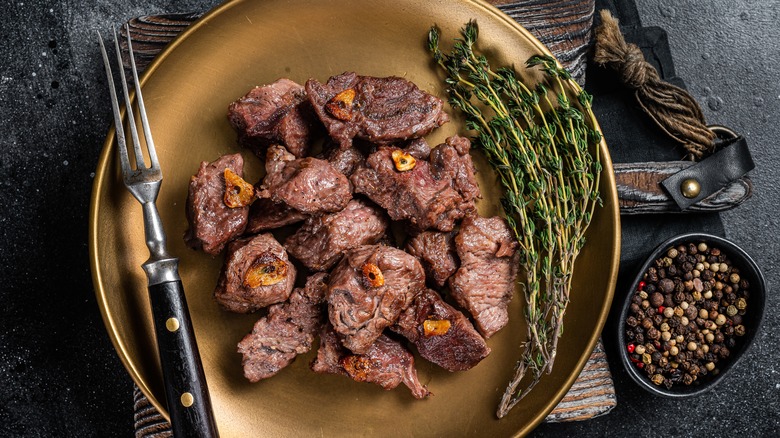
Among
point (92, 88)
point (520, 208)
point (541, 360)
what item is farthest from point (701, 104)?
point (92, 88)

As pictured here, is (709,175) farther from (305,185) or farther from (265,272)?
(265,272)

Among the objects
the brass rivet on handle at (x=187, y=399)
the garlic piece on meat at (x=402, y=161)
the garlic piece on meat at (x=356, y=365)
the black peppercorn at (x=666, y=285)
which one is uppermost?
the garlic piece on meat at (x=402, y=161)

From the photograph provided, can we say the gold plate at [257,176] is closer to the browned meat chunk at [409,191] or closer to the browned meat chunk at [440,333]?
the browned meat chunk at [440,333]

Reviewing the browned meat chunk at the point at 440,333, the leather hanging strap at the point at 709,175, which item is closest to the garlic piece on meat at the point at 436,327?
the browned meat chunk at the point at 440,333

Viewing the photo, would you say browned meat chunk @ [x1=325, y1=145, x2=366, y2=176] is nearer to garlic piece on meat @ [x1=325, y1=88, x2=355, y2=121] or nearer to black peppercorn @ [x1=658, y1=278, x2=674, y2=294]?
garlic piece on meat @ [x1=325, y1=88, x2=355, y2=121]

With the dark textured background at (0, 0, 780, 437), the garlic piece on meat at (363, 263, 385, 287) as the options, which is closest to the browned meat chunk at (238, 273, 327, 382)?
the garlic piece on meat at (363, 263, 385, 287)

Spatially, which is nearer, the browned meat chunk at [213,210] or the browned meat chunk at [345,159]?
the browned meat chunk at [213,210]
